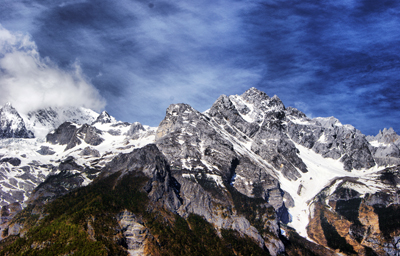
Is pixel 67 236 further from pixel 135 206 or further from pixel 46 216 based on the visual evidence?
pixel 135 206

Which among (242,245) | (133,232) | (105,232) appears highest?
(133,232)

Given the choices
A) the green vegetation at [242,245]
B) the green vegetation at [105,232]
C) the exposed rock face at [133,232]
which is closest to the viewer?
the green vegetation at [105,232]

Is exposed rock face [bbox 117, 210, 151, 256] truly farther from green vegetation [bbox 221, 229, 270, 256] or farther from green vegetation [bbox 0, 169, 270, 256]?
green vegetation [bbox 221, 229, 270, 256]

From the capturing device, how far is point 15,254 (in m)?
131

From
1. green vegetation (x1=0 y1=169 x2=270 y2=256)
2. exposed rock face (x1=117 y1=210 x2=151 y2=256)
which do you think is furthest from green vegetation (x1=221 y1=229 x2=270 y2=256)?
exposed rock face (x1=117 y1=210 x2=151 y2=256)

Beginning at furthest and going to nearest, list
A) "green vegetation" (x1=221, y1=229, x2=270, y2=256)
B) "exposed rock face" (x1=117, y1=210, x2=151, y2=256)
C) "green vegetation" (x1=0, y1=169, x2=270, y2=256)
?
1. "green vegetation" (x1=221, y1=229, x2=270, y2=256)
2. "exposed rock face" (x1=117, y1=210, x2=151, y2=256)
3. "green vegetation" (x1=0, y1=169, x2=270, y2=256)

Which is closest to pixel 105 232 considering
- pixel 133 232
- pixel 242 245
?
pixel 133 232

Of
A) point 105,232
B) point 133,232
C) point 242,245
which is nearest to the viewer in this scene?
point 105,232

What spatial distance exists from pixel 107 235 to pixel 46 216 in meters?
41.9

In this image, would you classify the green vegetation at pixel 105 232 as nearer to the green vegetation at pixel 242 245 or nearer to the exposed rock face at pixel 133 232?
the green vegetation at pixel 242 245

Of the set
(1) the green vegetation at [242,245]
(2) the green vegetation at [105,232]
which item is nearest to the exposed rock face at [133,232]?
(2) the green vegetation at [105,232]

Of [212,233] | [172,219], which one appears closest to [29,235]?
[172,219]

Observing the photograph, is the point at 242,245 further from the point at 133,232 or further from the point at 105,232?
the point at 105,232

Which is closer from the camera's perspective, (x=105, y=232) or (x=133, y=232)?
(x=105, y=232)
